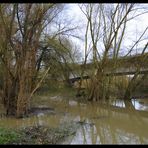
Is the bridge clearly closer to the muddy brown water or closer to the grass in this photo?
the muddy brown water

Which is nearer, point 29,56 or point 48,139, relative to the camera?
point 48,139

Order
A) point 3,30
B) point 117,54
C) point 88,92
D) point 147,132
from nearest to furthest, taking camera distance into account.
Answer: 1. point 147,132
2. point 3,30
3. point 117,54
4. point 88,92

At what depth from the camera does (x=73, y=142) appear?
357 inches

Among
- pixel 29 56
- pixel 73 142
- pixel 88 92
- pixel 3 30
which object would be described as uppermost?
pixel 3 30

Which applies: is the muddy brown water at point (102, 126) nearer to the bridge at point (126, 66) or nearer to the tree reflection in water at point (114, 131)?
the tree reflection in water at point (114, 131)

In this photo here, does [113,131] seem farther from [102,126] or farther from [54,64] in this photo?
[54,64]

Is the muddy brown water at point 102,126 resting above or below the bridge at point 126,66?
below

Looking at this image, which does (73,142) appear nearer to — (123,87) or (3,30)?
(3,30)

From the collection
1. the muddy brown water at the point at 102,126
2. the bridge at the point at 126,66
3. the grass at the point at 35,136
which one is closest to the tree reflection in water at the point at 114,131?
the muddy brown water at the point at 102,126

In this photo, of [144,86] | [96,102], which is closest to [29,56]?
[96,102]

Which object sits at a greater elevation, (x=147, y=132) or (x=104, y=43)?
(x=104, y=43)

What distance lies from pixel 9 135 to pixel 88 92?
14.0 meters

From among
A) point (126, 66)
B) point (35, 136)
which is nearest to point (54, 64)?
point (126, 66)

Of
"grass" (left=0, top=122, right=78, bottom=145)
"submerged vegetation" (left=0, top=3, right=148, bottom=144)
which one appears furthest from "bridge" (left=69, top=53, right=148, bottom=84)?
"grass" (left=0, top=122, right=78, bottom=145)
